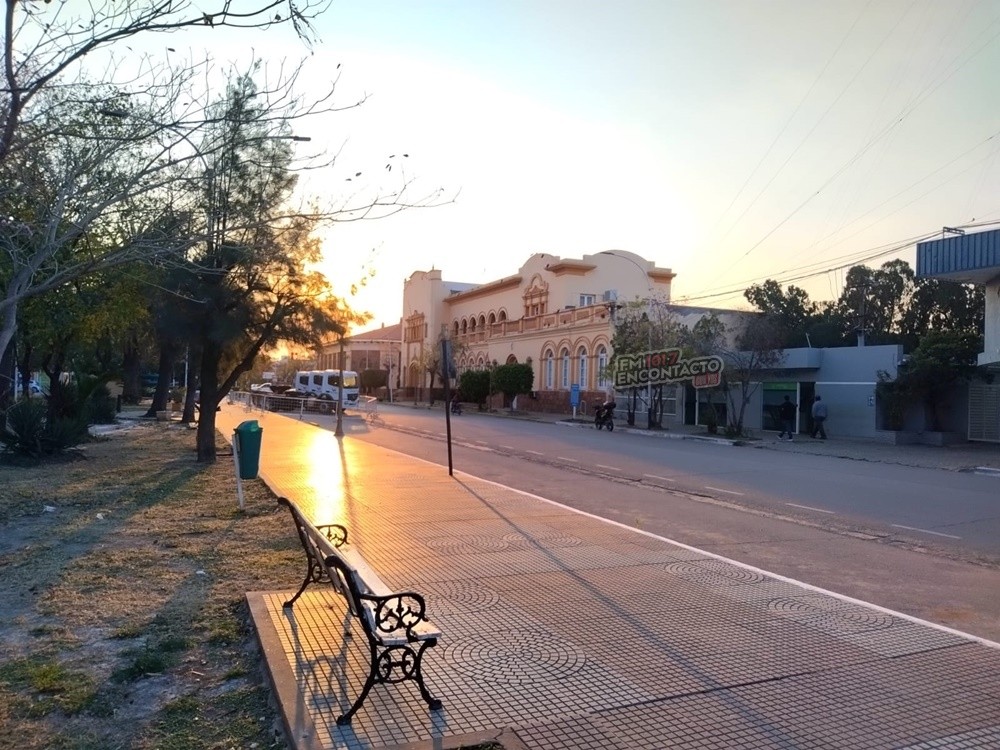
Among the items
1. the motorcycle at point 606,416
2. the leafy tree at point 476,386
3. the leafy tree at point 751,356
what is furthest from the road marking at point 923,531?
the leafy tree at point 476,386

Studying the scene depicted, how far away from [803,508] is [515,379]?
38303mm

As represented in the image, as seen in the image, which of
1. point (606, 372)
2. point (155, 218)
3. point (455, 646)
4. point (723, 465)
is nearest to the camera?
point (455, 646)

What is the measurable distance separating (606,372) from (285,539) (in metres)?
29.2

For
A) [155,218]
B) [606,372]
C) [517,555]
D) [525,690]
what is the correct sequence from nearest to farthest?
[525,690], [155,218], [517,555], [606,372]

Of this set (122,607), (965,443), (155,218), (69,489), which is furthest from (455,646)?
(965,443)

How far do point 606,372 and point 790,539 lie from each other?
27461 millimetres

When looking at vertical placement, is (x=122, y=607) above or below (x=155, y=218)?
below

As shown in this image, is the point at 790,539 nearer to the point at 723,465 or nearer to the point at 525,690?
the point at 525,690

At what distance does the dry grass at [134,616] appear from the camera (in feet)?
14.2

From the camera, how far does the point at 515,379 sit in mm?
51000

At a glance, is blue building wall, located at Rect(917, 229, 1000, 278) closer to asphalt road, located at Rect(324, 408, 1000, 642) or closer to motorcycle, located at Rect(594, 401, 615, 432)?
asphalt road, located at Rect(324, 408, 1000, 642)

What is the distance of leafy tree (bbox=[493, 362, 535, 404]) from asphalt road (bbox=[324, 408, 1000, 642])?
2572 centimetres

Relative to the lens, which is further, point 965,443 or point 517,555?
point 965,443

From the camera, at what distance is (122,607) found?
6.39 m
